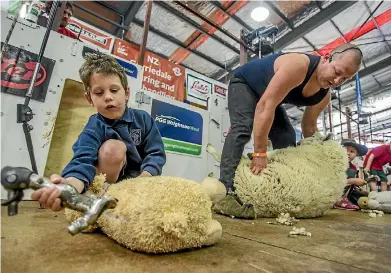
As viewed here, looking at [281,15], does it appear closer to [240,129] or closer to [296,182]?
[240,129]

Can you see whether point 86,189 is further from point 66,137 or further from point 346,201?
point 346,201

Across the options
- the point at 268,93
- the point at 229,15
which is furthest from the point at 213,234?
the point at 229,15

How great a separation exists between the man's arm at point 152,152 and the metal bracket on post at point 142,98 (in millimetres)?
614

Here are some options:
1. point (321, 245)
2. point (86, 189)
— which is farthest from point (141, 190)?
point (321, 245)

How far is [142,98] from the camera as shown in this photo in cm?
142

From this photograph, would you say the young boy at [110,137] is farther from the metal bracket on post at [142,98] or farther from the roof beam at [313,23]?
the roof beam at [313,23]

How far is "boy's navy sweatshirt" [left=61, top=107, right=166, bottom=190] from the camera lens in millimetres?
549

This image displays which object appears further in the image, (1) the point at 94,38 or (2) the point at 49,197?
(1) the point at 94,38

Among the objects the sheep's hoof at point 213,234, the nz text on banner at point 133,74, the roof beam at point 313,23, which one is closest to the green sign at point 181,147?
the nz text on banner at point 133,74

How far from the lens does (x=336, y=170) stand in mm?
1001

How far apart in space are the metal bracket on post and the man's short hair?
3.23 feet

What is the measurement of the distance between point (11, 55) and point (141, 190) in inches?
38.3

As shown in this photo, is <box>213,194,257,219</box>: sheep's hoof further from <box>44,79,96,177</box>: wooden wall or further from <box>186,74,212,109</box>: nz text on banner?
<box>186,74,212,109</box>: nz text on banner

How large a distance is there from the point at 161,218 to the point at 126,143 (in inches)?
15.0
